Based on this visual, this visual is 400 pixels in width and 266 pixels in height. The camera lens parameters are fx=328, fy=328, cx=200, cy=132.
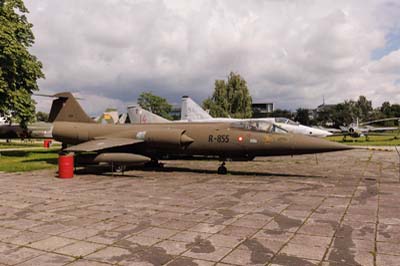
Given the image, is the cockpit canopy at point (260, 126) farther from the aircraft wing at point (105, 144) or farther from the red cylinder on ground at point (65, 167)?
the red cylinder on ground at point (65, 167)

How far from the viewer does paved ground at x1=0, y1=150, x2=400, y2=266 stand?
15.1 ft

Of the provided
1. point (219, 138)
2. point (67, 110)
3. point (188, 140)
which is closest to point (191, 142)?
point (188, 140)

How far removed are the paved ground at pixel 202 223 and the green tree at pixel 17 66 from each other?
11.9 m

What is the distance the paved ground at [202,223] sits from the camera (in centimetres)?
460

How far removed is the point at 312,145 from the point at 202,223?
734 cm

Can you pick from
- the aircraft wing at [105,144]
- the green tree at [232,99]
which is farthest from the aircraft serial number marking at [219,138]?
the green tree at [232,99]

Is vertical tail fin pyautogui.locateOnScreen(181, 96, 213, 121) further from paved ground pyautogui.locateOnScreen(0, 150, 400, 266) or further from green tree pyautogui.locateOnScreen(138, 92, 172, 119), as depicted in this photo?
green tree pyautogui.locateOnScreen(138, 92, 172, 119)

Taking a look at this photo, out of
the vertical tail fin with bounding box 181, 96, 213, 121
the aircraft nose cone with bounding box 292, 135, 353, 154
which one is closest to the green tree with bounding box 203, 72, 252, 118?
the vertical tail fin with bounding box 181, 96, 213, 121

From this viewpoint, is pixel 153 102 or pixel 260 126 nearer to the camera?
pixel 260 126

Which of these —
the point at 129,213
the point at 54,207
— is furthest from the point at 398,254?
the point at 54,207

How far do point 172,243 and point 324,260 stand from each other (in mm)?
2233

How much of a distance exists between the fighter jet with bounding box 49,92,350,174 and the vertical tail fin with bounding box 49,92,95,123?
1.58 meters

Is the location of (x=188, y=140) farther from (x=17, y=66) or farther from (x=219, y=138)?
(x=17, y=66)

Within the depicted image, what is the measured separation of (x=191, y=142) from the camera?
1434cm
